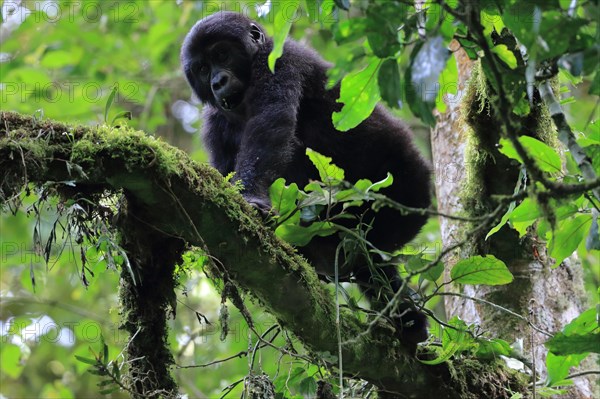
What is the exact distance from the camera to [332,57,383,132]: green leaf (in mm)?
2592

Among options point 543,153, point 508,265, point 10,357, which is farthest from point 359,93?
point 10,357

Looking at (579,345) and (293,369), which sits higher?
(579,345)

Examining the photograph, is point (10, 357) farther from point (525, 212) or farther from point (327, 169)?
point (525, 212)

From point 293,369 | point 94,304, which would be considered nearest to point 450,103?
point 293,369

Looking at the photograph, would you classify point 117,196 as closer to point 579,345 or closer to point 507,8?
point 507,8

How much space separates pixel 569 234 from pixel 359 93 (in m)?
1.09

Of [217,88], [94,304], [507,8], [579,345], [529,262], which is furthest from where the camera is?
[94,304]

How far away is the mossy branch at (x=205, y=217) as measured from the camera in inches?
109

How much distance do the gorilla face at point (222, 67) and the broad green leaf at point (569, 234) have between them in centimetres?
303

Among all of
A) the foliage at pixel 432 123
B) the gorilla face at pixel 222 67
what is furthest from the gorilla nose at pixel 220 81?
the foliage at pixel 432 123

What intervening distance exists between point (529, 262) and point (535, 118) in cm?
102

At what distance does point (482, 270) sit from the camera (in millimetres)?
3389

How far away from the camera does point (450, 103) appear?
5543 millimetres

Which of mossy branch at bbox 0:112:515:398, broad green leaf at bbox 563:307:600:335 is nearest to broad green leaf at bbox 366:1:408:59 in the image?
mossy branch at bbox 0:112:515:398
